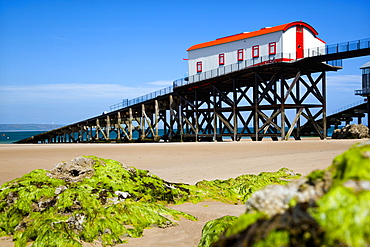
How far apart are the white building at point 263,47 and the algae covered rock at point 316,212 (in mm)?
29718

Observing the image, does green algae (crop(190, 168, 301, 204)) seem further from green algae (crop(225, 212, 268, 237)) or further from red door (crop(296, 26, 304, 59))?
red door (crop(296, 26, 304, 59))

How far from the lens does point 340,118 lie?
4178 centimetres

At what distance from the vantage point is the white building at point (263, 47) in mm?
30672

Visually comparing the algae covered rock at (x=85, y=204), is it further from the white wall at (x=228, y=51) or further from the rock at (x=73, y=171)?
the white wall at (x=228, y=51)

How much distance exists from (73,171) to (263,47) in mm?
26735

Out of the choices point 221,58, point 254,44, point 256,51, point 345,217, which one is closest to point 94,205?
point 345,217

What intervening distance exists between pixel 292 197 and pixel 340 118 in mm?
43064

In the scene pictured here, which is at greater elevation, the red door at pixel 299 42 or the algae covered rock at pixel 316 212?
the red door at pixel 299 42

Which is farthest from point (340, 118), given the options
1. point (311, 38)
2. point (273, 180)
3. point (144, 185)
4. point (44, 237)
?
point (44, 237)

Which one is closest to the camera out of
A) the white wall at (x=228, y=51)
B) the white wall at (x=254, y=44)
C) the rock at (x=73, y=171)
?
the rock at (x=73, y=171)

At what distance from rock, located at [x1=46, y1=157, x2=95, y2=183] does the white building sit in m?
25.4

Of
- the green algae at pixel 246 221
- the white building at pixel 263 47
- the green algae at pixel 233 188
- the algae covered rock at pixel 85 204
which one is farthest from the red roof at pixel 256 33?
the green algae at pixel 246 221

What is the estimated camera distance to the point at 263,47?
3159 centimetres

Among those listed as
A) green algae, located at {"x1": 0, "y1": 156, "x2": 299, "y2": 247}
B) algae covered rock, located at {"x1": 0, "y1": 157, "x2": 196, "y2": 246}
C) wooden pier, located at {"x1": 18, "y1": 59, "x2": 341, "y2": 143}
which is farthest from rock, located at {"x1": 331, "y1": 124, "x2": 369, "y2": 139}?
algae covered rock, located at {"x1": 0, "y1": 157, "x2": 196, "y2": 246}
